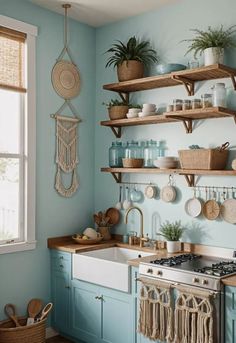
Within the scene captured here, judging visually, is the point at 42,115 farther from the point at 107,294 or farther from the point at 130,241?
the point at 107,294

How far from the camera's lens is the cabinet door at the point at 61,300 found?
3.98 metres

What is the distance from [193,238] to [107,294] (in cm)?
86

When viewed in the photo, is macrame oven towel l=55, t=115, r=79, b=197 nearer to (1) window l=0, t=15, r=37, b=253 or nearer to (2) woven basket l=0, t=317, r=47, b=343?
(1) window l=0, t=15, r=37, b=253

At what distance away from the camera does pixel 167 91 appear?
3959mm

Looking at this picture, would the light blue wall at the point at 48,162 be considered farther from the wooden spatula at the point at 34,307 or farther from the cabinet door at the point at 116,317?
the cabinet door at the point at 116,317

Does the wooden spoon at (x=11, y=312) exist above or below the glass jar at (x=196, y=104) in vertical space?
below

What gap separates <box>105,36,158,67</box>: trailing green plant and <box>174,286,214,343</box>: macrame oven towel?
6.90 ft

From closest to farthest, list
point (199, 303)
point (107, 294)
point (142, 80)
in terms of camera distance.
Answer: point (199, 303)
point (107, 294)
point (142, 80)

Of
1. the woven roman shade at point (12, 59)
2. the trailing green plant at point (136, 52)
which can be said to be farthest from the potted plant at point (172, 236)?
the woven roman shade at point (12, 59)

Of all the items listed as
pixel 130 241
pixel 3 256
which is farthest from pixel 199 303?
pixel 3 256

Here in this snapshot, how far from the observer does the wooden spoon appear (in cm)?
373

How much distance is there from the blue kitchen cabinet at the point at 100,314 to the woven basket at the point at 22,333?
13.1 inches

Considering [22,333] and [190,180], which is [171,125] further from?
[22,333]

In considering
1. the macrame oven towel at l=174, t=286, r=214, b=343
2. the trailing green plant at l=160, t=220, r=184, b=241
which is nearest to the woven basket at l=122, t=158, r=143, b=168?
the trailing green plant at l=160, t=220, r=184, b=241
